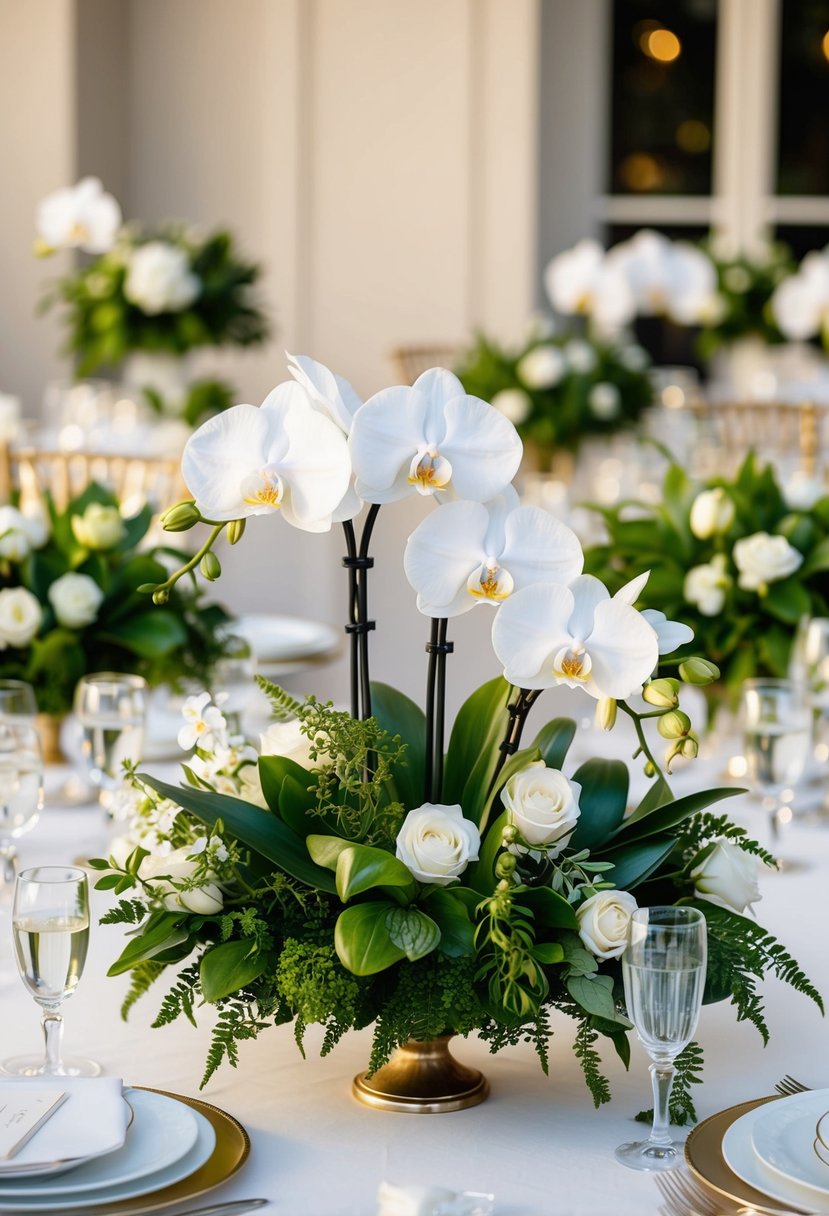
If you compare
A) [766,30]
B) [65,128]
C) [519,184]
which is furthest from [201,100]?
[766,30]

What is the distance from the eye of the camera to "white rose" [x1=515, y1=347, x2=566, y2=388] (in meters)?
4.50

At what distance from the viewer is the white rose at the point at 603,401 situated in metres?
4.54

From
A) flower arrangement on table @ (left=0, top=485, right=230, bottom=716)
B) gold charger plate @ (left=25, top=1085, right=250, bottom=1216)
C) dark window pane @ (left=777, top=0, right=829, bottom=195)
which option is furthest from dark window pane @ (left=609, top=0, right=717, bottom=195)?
gold charger plate @ (left=25, top=1085, right=250, bottom=1216)

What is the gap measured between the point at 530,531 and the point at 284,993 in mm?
316

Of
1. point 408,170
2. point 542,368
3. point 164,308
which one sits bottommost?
point 542,368

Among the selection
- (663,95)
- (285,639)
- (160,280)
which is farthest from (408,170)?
(285,639)

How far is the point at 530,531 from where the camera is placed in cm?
102

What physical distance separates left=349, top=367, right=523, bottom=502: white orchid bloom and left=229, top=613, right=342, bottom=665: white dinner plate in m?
1.40

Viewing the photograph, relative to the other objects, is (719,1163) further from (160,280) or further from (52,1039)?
(160,280)

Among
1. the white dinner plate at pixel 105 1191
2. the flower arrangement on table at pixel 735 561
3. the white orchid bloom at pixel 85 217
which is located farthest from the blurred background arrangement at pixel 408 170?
the white dinner plate at pixel 105 1191

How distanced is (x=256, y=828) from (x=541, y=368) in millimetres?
3532

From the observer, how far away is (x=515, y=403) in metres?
4.49

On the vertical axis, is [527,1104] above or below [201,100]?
below

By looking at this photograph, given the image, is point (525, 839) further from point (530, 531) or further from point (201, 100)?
point (201, 100)
